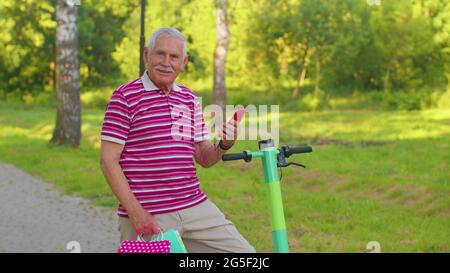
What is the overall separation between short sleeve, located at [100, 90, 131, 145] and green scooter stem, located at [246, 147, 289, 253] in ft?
2.12

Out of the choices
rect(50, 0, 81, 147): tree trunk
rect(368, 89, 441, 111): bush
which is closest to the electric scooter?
rect(50, 0, 81, 147): tree trunk

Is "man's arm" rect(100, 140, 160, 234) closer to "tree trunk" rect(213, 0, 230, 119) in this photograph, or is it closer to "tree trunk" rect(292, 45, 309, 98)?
"tree trunk" rect(213, 0, 230, 119)

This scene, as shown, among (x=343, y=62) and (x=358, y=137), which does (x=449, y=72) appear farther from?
(x=358, y=137)

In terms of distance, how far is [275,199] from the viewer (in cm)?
331

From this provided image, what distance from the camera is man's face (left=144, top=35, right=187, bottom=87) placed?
3.83 meters

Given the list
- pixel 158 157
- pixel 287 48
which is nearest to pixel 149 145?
pixel 158 157

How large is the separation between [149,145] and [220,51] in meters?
26.1

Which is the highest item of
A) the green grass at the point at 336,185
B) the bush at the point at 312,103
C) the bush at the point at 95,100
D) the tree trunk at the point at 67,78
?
the tree trunk at the point at 67,78

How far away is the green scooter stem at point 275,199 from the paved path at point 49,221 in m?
5.11

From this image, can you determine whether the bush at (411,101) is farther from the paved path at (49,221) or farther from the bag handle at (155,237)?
the bag handle at (155,237)

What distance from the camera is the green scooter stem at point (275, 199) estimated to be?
331 cm

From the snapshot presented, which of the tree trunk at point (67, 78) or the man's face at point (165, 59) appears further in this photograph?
the tree trunk at point (67, 78)

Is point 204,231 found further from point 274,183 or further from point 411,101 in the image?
point 411,101

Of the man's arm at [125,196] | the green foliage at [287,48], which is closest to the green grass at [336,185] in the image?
the man's arm at [125,196]
